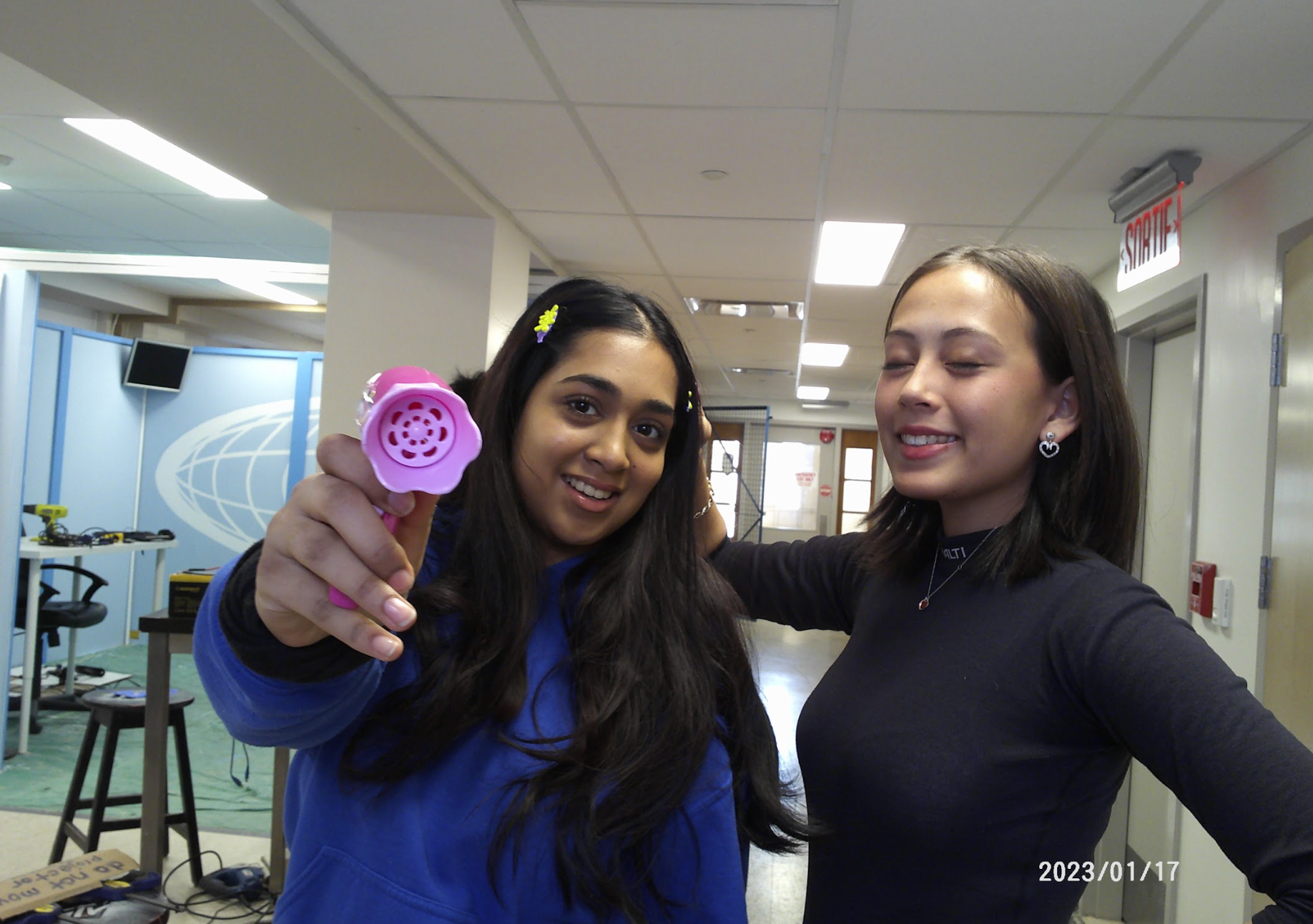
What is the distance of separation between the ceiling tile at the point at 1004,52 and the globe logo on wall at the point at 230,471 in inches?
235

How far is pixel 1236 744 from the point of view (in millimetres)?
808

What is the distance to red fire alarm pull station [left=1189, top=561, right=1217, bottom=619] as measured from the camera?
2875 millimetres

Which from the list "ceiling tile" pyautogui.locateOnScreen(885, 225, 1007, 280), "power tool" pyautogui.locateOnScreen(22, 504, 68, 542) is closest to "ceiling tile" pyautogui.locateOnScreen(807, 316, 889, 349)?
"ceiling tile" pyautogui.locateOnScreen(885, 225, 1007, 280)

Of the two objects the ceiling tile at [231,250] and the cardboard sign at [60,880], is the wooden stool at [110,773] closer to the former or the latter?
the cardboard sign at [60,880]

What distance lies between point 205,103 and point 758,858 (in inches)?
149

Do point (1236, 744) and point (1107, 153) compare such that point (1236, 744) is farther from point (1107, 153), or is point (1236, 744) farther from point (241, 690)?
point (1107, 153)

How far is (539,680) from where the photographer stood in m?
0.94

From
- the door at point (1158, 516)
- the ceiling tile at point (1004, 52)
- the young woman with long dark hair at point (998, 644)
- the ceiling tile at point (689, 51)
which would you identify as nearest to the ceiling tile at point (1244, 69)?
the ceiling tile at point (1004, 52)

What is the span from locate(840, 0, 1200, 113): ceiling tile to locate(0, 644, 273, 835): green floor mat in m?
3.30

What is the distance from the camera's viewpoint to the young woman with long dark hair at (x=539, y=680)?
74 centimetres

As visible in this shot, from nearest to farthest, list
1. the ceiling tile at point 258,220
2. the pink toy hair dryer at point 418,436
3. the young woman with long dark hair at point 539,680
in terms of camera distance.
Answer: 1. the pink toy hair dryer at point 418,436
2. the young woman with long dark hair at point 539,680
3. the ceiling tile at point 258,220

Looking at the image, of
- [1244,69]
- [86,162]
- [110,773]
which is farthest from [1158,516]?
[86,162]

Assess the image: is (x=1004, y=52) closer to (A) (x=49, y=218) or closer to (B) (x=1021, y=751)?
(B) (x=1021, y=751)

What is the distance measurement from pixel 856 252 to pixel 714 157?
55.8 inches
